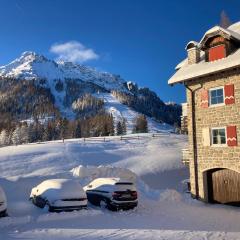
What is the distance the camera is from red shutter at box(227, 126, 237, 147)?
23.3 m

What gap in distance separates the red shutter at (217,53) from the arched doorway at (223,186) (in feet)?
23.0

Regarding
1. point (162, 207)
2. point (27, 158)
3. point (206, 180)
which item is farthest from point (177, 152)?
point (162, 207)

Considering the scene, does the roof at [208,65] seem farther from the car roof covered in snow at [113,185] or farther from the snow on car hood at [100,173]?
the car roof covered in snow at [113,185]

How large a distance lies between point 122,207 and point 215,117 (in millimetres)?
8861

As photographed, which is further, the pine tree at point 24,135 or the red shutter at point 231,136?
the pine tree at point 24,135

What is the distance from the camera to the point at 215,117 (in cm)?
2466

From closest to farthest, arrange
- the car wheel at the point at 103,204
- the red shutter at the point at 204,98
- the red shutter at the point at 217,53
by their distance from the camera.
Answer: the car wheel at the point at 103,204 → the red shutter at the point at 217,53 → the red shutter at the point at 204,98

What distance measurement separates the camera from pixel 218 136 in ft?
80.7

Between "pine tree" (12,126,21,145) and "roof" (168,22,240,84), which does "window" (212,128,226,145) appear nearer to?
"roof" (168,22,240,84)

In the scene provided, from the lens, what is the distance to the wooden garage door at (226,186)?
77.9ft

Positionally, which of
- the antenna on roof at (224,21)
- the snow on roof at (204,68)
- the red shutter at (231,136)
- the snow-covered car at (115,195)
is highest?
the antenna on roof at (224,21)

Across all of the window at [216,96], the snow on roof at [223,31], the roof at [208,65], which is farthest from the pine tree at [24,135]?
the window at [216,96]

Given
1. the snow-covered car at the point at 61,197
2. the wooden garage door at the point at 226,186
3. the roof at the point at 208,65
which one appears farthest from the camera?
the wooden garage door at the point at 226,186

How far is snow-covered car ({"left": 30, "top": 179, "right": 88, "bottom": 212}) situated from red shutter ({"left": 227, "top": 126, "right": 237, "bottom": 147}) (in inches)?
385
